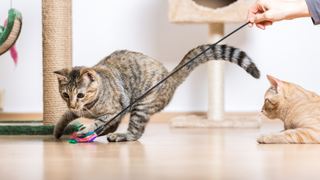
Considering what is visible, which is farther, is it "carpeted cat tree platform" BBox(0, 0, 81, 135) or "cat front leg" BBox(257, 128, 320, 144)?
"carpeted cat tree platform" BBox(0, 0, 81, 135)

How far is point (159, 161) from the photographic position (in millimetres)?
1132

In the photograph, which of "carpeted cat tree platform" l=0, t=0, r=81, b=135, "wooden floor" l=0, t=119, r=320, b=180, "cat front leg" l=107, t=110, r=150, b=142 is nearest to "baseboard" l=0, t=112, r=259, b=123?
"carpeted cat tree platform" l=0, t=0, r=81, b=135

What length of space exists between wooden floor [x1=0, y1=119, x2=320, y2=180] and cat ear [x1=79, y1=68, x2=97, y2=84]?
295 millimetres

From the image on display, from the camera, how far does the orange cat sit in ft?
5.08

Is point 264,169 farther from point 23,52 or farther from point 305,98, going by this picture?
point 23,52

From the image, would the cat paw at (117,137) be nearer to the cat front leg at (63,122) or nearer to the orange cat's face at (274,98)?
the cat front leg at (63,122)

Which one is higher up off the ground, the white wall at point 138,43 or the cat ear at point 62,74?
the white wall at point 138,43

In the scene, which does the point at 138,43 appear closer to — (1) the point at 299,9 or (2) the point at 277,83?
(2) the point at 277,83

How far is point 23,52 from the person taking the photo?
3.10m

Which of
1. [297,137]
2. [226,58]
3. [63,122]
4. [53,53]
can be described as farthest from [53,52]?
[297,137]

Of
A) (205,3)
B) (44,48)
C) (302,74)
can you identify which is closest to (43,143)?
(44,48)

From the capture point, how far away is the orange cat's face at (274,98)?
1710 millimetres

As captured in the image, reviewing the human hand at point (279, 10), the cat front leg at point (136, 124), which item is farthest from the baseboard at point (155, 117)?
the human hand at point (279, 10)

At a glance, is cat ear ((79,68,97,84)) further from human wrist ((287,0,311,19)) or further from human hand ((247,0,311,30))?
human wrist ((287,0,311,19))
